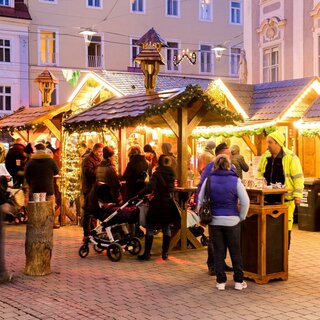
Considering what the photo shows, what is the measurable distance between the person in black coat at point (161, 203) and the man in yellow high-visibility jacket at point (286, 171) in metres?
1.66

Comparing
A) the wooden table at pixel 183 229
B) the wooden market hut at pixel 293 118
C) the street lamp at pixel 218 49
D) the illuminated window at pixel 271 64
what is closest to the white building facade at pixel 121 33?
the street lamp at pixel 218 49

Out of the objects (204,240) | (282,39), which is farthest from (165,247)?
(282,39)

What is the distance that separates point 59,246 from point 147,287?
378 cm

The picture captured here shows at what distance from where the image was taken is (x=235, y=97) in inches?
685

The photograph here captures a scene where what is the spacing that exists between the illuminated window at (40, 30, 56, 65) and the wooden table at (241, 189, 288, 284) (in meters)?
27.8

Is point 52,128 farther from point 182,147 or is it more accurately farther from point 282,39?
point 282,39

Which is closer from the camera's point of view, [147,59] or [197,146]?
[147,59]

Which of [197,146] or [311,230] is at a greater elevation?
[197,146]

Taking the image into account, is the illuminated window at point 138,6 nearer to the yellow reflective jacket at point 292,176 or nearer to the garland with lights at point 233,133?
the garland with lights at point 233,133

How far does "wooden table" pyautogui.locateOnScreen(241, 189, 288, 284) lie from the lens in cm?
821

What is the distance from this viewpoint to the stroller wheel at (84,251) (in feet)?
33.8

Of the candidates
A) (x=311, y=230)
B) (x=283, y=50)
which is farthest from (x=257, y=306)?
(x=283, y=50)

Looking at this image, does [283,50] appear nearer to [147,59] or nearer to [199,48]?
[147,59]

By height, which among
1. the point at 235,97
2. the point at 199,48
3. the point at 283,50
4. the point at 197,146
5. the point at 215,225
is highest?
the point at 199,48
